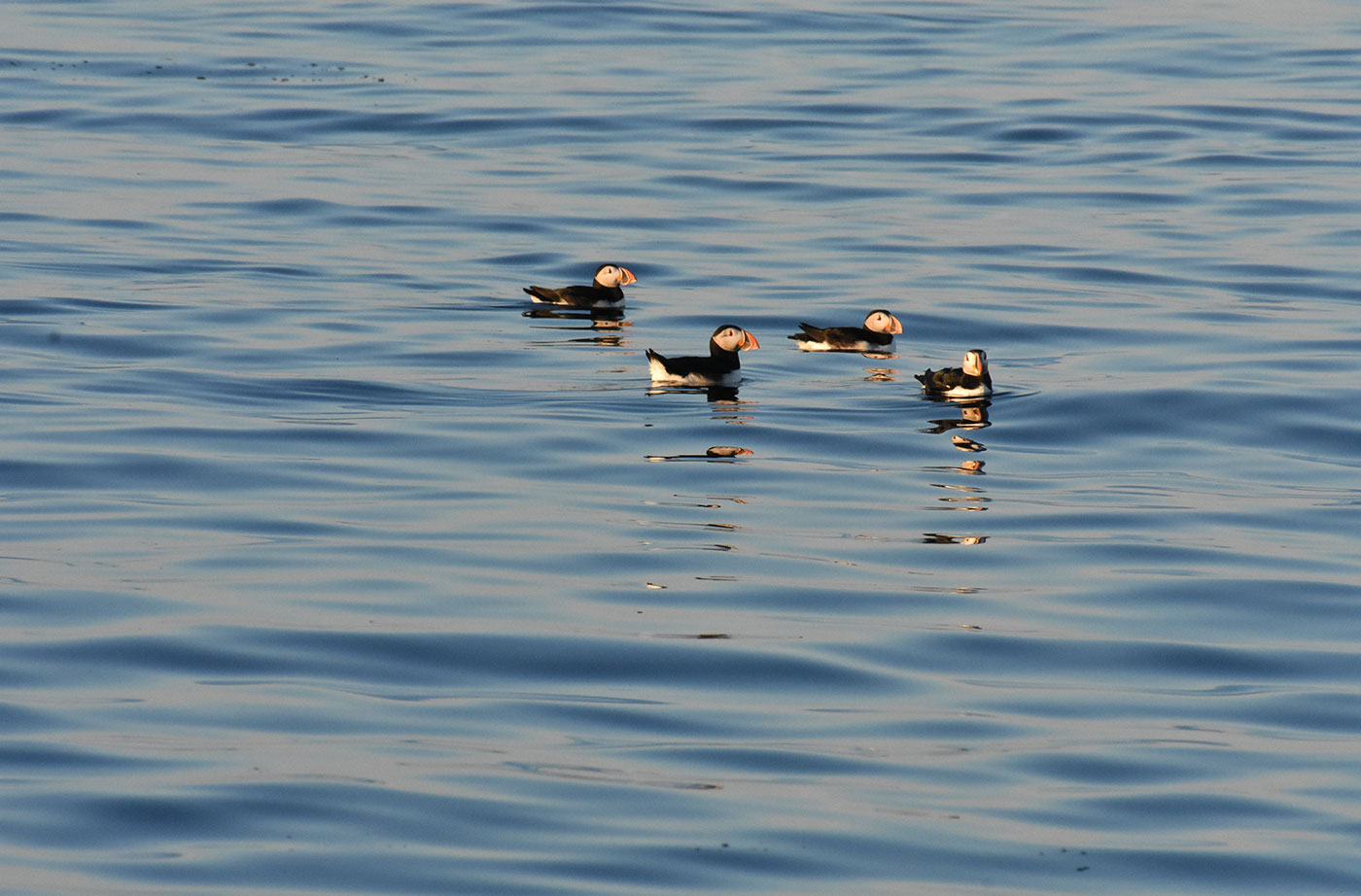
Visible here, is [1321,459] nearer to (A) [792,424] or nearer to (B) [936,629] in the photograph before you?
(A) [792,424]

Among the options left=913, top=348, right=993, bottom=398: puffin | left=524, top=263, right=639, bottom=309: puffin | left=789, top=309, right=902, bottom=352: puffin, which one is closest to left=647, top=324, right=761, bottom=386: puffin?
left=789, top=309, right=902, bottom=352: puffin

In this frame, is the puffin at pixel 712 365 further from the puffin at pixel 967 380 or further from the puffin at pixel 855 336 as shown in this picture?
the puffin at pixel 967 380

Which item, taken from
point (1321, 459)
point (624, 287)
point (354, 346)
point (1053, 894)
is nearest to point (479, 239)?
point (624, 287)

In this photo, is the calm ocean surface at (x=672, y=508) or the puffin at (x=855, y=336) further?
the puffin at (x=855, y=336)

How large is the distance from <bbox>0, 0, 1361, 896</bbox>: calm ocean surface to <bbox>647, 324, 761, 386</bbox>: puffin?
0.20 m

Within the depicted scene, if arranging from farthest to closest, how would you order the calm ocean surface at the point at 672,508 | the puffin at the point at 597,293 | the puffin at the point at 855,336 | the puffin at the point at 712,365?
1. the puffin at the point at 597,293
2. the puffin at the point at 855,336
3. the puffin at the point at 712,365
4. the calm ocean surface at the point at 672,508

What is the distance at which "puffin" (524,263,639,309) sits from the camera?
19734mm

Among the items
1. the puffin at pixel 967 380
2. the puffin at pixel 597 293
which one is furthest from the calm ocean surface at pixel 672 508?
the puffin at pixel 597 293

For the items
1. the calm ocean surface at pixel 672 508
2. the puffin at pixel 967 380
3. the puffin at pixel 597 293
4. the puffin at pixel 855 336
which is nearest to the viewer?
the calm ocean surface at pixel 672 508

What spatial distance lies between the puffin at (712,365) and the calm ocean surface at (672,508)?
→ 7.7 inches

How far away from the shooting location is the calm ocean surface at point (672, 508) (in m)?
7.00

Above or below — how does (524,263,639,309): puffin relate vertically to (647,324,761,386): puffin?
above

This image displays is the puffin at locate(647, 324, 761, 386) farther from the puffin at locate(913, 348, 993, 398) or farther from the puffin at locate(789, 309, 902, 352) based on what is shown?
the puffin at locate(913, 348, 993, 398)

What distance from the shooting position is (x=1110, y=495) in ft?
42.2
